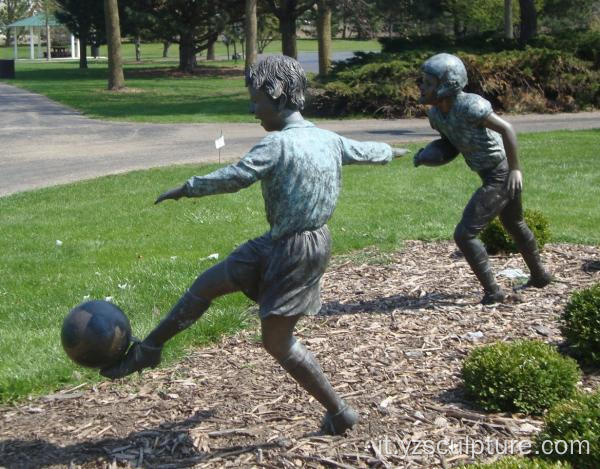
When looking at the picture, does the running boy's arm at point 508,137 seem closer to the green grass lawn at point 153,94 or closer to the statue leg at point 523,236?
the statue leg at point 523,236

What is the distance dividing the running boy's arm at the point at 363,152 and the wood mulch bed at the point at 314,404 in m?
1.30

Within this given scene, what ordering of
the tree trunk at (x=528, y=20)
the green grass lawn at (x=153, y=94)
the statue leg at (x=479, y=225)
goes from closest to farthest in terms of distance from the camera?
the statue leg at (x=479, y=225) < the green grass lawn at (x=153, y=94) < the tree trunk at (x=528, y=20)

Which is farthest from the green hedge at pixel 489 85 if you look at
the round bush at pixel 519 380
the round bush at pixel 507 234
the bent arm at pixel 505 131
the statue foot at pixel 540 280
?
the round bush at pixel 519 380

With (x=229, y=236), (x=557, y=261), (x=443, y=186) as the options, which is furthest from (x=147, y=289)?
(x=443, y=186)

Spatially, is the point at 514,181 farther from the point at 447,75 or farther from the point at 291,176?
the point at 291,176

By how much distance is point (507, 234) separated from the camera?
7.76m

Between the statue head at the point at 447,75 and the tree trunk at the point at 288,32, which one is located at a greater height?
the tree trunk at the point at 288,32

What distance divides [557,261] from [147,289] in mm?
3452

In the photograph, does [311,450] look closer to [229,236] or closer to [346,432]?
[346,432]

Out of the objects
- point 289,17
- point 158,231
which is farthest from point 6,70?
point 158,231

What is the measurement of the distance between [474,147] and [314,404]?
2263 millimetres

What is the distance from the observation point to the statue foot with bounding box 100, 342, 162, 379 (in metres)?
4.15

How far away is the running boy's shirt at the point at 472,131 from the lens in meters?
5.82

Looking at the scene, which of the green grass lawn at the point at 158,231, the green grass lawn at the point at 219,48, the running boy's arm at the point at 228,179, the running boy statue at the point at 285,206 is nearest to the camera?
the running boy's arm at the point at 228,179
